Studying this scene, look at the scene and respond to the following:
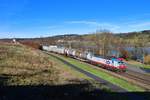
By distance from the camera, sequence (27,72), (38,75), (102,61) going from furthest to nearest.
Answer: (102,61)
(27,72)
(38,75)

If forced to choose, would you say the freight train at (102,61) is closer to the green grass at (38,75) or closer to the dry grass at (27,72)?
the green grass at (38,75)

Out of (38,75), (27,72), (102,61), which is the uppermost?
(27,72)

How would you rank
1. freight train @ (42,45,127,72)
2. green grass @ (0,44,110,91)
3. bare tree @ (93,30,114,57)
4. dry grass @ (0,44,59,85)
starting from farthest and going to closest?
bare tree @ (93,30,114,57) → freight train @ (42,45,127,72) → dry grass @ (0,44,59,85) → green grass @ (0,44,110,91)

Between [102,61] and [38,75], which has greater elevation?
[38,75]

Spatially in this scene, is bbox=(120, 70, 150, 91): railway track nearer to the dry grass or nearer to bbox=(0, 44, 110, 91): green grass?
bbox=(0, 44, 110, 91): green grass

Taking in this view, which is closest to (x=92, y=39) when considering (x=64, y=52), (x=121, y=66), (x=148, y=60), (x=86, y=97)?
(x=64, y=52)

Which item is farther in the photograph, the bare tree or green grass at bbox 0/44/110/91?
the bare tree

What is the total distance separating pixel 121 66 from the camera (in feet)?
158

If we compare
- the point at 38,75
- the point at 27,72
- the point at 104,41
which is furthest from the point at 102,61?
the point at 104,41

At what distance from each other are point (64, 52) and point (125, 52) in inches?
848

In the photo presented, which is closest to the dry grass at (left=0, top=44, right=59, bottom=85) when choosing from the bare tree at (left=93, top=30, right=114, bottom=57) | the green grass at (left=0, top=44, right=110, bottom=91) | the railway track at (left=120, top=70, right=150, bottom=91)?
the green grass at (left=0, top=44, right=110, bottom=91)

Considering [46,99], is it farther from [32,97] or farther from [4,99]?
[4,99]

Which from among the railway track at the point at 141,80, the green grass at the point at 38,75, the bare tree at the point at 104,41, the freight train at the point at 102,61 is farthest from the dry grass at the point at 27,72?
the bare tree at the point at 104,41

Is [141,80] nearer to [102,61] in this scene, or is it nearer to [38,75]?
[38,75]
